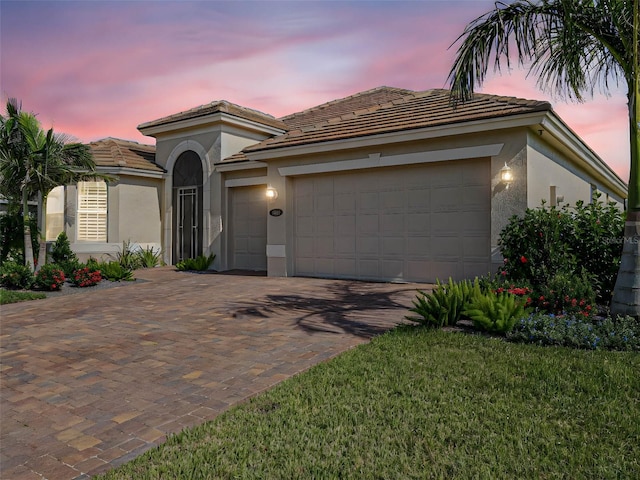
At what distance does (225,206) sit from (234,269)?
A: 2247mm

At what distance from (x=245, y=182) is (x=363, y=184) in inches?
192

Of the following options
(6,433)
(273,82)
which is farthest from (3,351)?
(273,82)

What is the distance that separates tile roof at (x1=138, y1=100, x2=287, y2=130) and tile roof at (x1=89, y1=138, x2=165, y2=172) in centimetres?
124

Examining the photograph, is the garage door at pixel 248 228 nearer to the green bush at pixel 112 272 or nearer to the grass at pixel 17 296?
the green bush at pixel 112 272

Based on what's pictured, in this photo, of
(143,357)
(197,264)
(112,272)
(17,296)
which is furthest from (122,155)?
(143,357)

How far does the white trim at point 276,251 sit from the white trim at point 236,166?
284 cm

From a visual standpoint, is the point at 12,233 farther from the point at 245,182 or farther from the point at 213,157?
the point at 245,182

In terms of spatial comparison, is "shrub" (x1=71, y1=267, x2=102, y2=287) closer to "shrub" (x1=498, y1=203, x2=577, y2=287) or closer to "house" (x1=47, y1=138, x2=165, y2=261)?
"house" (x1=47, y1=138, x2=165, y2=261)

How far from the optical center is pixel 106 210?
16.0m

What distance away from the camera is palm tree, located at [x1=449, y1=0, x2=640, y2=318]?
5789 millimetres

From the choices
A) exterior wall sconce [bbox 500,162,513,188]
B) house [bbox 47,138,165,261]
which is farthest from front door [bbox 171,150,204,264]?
exterior wall sconce [bbox 500,162,513,188]

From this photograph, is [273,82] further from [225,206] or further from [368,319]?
[225,206]

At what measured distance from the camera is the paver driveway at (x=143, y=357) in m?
3.34

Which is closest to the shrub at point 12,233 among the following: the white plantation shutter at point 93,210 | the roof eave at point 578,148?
the white plantation shutter at point 93,210
